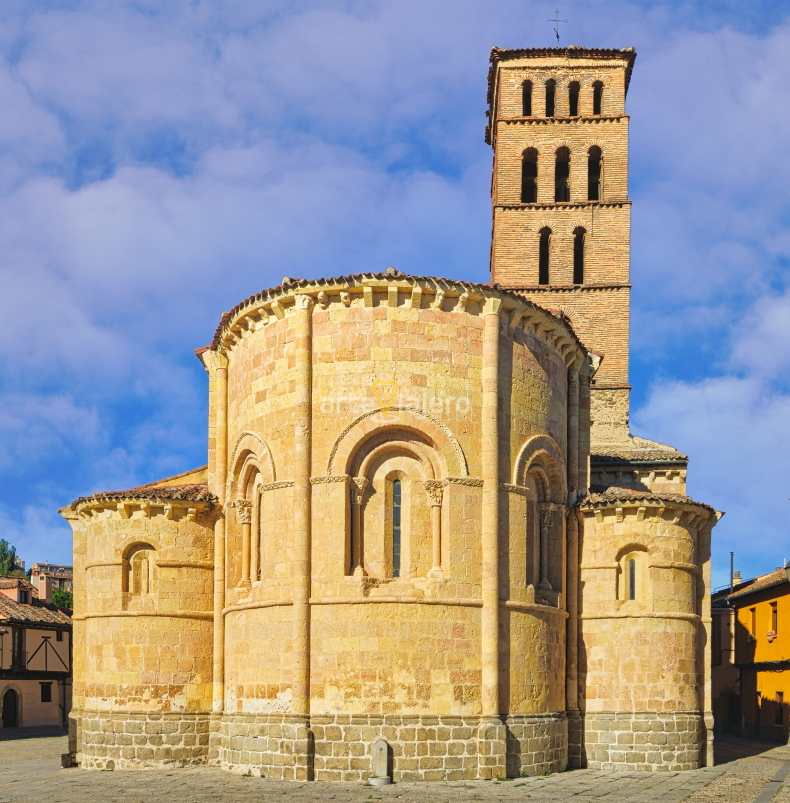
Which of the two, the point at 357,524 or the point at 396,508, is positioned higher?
the point at 396,508

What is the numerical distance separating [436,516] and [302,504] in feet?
9.06

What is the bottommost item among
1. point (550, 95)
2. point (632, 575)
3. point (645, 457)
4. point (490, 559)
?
point (632, 575)

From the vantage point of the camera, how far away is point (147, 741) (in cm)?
2278

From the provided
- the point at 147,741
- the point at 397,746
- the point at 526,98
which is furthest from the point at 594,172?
the point at 147,741

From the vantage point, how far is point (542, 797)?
1775 cm

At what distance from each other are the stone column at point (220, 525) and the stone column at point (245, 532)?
1.05 meters

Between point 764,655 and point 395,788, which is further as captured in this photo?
point 764,655

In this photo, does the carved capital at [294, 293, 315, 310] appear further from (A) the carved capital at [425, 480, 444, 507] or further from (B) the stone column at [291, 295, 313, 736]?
(A) the carved capital at [425, 480, 444, 507]

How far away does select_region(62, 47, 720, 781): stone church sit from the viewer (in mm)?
20172

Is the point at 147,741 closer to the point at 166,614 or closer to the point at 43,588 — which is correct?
the point at 166,614

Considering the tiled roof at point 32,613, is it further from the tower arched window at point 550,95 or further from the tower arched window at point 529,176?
the tower arched window at point 550,95

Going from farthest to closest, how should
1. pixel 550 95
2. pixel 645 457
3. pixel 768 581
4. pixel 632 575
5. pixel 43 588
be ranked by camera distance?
pixel 43 588, pixel 768 581, pixel 550 95, pixel 645 457, pixel 632 575

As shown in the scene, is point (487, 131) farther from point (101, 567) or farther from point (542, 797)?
point (542, 797)

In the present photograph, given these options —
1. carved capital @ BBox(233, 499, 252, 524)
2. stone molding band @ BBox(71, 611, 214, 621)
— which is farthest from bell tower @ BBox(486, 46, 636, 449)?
stone molding band @ BBox(71, 611, 214, 621)
